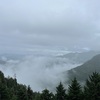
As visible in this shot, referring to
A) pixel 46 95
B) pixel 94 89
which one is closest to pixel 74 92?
pixel 94 89

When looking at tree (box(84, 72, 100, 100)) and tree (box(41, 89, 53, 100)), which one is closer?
tree (box(84, 72, 100, 100))

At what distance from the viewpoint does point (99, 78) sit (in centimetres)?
4141

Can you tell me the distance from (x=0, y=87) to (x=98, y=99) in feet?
84.4

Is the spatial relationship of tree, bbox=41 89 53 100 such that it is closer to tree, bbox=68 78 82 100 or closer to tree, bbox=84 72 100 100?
A: tree, bbox=68 78 82 100

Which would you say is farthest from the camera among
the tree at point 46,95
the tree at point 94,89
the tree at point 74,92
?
the tree at point 46,95

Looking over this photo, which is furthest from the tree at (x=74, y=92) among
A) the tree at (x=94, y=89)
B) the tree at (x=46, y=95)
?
the tree at (x=46, y=95)

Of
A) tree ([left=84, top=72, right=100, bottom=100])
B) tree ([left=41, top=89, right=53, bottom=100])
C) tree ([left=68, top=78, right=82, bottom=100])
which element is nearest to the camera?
tree ([left=84, top=72, right=100, bottom=100])

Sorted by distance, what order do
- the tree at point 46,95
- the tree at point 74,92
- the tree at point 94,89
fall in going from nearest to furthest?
the tree at point 94,89 < the tree at point 74,92 < the tree at point 46,95

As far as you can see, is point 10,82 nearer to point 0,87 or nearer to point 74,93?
point 0,87

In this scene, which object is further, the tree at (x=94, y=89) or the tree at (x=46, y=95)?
the tree at (x=46, y=95)

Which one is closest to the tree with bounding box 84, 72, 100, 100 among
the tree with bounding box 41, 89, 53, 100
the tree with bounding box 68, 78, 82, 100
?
the tree with bounding box 68, 78, 82, 100

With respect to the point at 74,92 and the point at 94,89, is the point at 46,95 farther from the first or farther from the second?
the point at 94,89

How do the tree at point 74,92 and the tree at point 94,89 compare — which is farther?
the tree at point 74,92

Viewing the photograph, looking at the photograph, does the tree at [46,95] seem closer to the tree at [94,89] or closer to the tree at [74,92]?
the tree at [74,92]
